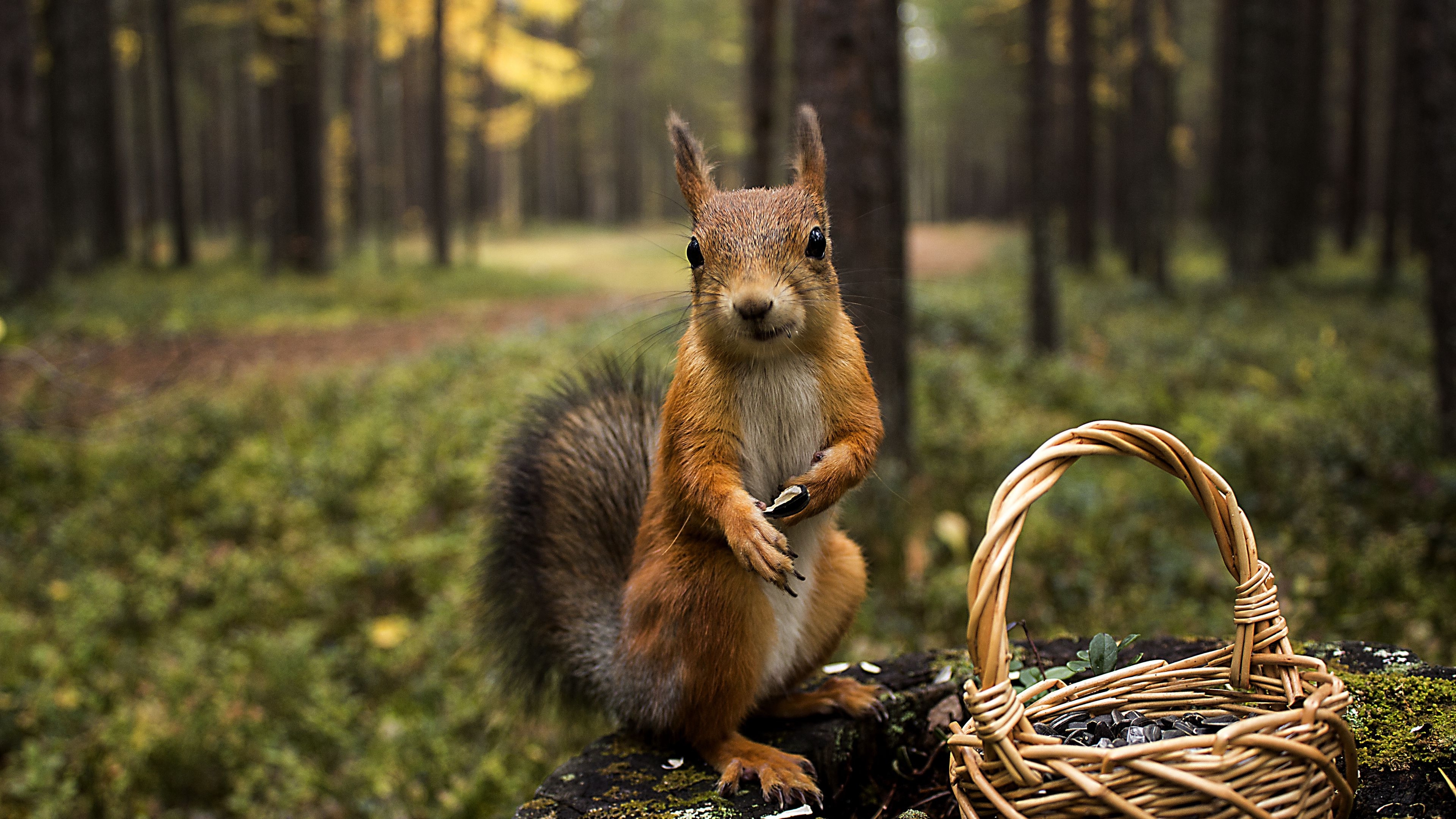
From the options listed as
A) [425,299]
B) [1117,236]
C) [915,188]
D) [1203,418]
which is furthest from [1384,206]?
[915,188]

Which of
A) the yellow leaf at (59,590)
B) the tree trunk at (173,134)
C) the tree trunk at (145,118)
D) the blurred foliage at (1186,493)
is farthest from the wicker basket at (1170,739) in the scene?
the tree trunk at (145,118)

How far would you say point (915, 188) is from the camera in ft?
181

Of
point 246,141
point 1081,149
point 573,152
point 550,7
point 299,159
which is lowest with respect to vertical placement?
point 1081,149

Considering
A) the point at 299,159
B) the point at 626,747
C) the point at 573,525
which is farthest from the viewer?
the point at 299,159

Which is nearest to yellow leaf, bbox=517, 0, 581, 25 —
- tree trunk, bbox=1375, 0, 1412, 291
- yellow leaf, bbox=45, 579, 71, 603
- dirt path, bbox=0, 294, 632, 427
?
dirt path, bbox=0, 294, 632, 427

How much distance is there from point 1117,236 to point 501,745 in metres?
18.3

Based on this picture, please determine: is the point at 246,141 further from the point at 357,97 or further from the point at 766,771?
the point at 766,771

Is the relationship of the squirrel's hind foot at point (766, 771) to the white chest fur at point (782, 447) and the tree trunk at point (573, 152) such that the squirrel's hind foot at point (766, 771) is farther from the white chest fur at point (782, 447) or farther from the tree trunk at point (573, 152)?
the tree trunk at point (573, 152)

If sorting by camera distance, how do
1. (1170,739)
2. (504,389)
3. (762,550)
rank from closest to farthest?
(1170,739) → (762,550) → (504,389)

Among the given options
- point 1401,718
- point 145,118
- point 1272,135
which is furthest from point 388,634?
point 145,118

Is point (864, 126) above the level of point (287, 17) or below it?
below

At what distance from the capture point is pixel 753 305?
5.05ft

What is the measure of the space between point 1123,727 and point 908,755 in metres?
0.61

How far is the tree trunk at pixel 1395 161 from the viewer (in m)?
11.4
